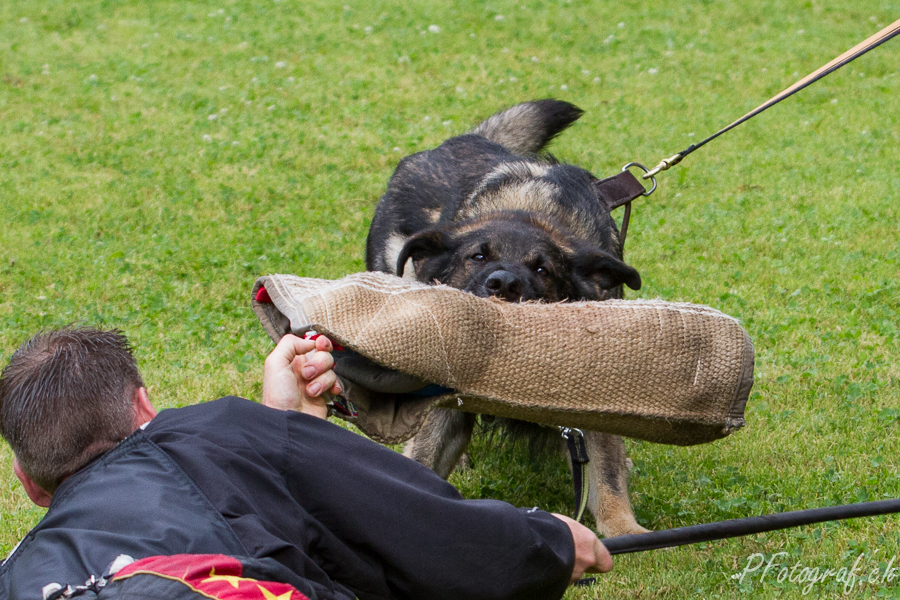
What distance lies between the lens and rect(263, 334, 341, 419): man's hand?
2.60 metres

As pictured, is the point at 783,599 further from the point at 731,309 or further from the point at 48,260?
the point at 48,260

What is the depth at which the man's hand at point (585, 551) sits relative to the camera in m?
2.43

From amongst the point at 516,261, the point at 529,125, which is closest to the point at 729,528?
the point at 516,261

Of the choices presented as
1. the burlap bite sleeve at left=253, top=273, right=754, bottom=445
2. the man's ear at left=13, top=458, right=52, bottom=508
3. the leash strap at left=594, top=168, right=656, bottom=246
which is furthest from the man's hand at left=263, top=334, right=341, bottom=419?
the leash strap at left=594, top=168, right=656, bottom=246

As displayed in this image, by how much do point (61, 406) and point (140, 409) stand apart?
0.66 ft

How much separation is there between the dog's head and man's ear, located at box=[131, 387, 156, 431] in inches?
64.5

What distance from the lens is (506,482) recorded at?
4.59m

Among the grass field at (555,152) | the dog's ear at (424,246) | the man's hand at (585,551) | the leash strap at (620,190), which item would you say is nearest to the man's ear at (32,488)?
the man's hand at (585,551)

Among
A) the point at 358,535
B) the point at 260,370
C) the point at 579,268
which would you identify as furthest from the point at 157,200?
the point at 358,535

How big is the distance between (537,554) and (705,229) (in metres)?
6.10

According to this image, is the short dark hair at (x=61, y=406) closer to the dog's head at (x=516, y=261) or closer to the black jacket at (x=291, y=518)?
the black jacket at (x=291, y=518)

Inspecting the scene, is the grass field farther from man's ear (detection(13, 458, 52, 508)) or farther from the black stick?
man's ear (detection(13, 458, 52, 508))

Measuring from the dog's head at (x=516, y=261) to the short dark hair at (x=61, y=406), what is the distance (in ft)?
5.78

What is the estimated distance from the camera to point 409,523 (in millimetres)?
2168
